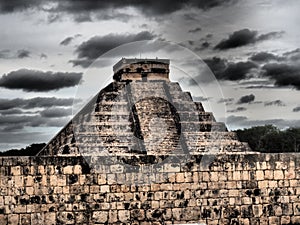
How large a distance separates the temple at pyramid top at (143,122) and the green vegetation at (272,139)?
23.3 meters

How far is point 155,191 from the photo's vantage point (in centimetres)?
1067

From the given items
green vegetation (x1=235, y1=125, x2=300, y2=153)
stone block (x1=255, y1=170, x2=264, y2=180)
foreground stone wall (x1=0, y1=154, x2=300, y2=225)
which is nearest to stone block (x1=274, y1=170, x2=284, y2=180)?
foreground stone wall (x1=0, y1=154, x2=300, y2=225)

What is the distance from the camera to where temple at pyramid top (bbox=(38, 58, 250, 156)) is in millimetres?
20734

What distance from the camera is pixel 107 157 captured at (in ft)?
34.3

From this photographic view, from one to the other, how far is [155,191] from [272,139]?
42087 millimetres

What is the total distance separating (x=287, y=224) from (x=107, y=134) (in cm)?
1032

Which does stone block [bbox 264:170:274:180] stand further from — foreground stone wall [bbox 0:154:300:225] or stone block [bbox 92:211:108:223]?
stone block [bbox 92:211:108:223]

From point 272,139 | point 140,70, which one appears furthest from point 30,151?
point 272,139

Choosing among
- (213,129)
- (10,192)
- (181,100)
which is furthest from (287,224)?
(181,100)

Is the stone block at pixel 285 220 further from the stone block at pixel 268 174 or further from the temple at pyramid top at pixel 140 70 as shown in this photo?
the temple at pyramid top at pixel 140 70

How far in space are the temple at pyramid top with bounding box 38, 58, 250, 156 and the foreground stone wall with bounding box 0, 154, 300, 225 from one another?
8436 millimetres

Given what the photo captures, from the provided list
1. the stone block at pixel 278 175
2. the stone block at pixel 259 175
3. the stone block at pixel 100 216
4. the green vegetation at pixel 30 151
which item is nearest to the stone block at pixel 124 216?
the stone block at pixel 100 216

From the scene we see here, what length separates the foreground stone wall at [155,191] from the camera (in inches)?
398

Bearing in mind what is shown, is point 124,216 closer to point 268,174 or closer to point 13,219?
point 13,219
